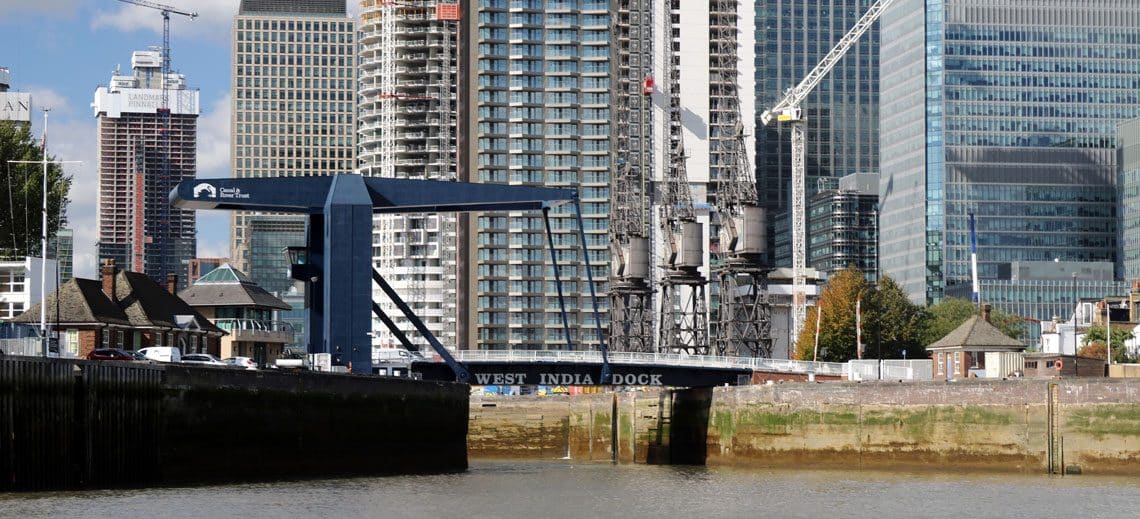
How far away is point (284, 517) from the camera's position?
5712cm

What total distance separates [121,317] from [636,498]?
1455 inches

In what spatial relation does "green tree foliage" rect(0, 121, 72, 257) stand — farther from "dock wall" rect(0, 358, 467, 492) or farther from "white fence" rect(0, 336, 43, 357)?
"white fence" rect(0, 336, 43, 357)

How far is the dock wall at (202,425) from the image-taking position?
194 ft

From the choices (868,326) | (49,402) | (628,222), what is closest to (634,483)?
(49,402)

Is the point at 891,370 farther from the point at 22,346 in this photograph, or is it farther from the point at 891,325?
the point at 22,346

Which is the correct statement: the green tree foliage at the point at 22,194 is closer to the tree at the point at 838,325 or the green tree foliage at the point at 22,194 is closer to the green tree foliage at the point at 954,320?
the tree at the point at 838,325

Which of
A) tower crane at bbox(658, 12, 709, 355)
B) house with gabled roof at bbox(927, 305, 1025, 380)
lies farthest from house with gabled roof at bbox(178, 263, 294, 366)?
house with gabled roof at bbox(927, 305, 1025, 380)

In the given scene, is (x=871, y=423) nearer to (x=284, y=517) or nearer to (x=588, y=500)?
(x=588, y=500)

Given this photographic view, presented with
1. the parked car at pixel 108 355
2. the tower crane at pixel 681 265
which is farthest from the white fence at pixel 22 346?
the tower crane at pixel 681 265

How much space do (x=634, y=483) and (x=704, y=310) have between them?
80013mm

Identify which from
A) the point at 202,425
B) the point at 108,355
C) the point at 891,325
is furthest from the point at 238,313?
the point at 202,425

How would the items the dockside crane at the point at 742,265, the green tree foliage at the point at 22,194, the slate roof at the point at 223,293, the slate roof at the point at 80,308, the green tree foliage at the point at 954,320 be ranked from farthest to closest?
the green tree foliage at the point at 954,320, the dockside crane at the point at 742,265, the slate roof at the point at 223,293, the green tree foliage at the point at 22,194, the slate roof at the point at 80,308

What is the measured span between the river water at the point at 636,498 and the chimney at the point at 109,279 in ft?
88.6

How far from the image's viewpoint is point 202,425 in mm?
67375
